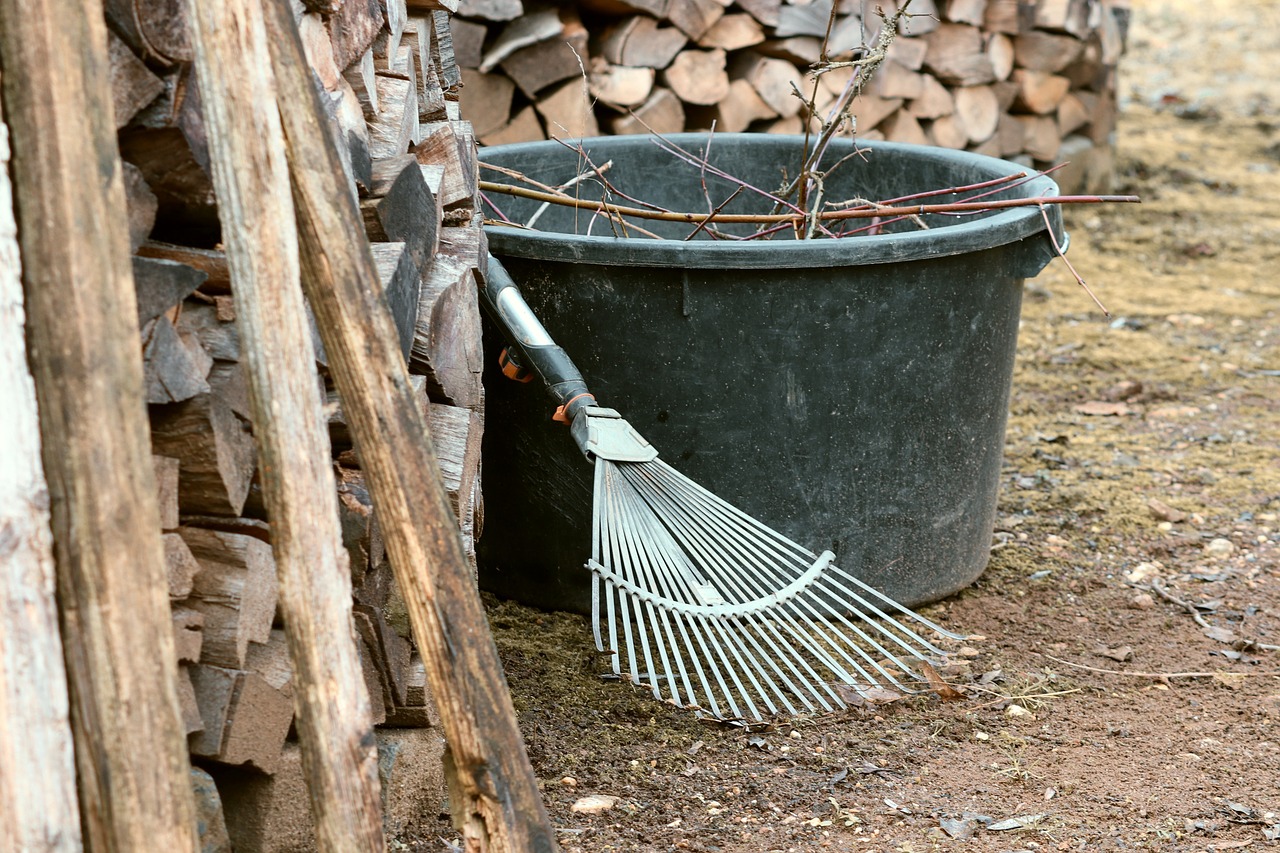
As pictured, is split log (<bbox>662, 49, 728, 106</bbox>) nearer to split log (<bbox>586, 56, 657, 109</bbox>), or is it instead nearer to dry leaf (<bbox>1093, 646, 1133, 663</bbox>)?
split log (<bbox>586, 56, 657, 109</bbox>)

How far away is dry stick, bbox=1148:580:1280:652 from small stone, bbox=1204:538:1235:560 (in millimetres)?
195

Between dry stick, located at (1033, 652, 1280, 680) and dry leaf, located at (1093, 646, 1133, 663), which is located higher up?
dry leaf, located at (1093, 646, 1133, 663)

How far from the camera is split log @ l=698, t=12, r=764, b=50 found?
3.98m

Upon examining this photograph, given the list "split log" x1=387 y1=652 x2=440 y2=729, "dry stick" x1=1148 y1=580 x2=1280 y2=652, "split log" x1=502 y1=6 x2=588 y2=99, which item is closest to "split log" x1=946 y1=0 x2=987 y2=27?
"split log" x1=502 y1=6 x2=588 y2=99

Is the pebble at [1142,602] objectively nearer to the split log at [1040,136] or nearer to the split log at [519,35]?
the split log at [519,35]

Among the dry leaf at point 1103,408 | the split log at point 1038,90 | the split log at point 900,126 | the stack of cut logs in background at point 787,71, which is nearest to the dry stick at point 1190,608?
the dry leaf at point 1103,408

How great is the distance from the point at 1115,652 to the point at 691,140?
53.2 inches

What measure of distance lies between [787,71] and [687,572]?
2668 millimetres

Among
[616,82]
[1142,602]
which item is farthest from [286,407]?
[616,82]

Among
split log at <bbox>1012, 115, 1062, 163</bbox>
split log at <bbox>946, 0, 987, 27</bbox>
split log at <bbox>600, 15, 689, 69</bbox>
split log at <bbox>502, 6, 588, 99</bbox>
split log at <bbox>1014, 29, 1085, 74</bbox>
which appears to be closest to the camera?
split log at <bbox>502, 6, 588, 99</bbox>

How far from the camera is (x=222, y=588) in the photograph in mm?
1285

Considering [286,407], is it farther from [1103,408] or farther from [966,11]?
[966,11]

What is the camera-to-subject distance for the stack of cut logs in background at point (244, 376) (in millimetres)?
1168

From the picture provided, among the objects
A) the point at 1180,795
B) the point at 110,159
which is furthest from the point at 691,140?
the point at 110,159
